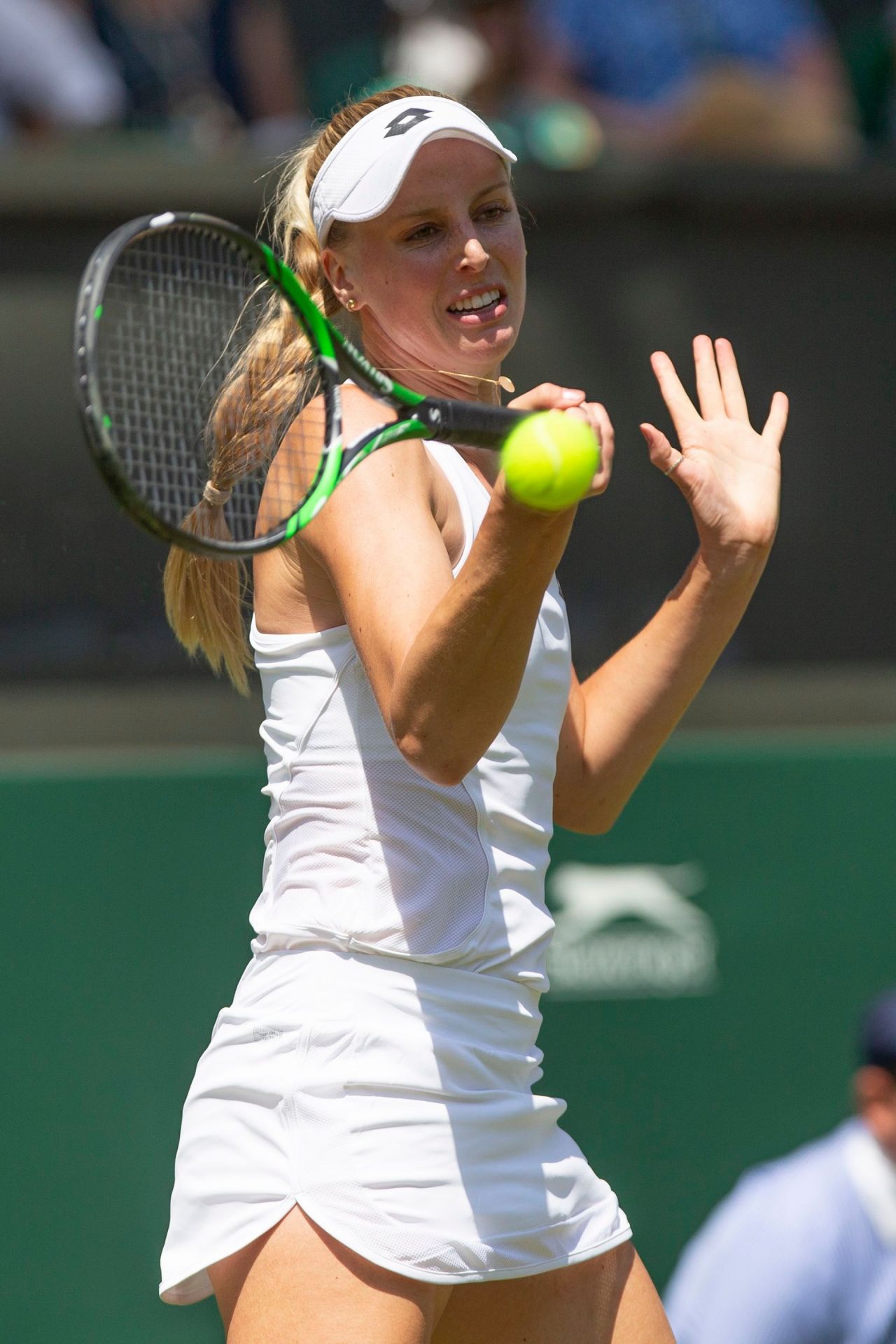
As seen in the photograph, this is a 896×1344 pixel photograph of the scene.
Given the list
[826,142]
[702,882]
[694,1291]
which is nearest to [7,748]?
[702,882]

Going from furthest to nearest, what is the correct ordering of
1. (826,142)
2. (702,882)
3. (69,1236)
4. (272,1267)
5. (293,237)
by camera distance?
(826,142) < (702,882) < (69,1236) < (293,237) < (272,1267)

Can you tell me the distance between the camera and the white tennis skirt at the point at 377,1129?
5.49 ft

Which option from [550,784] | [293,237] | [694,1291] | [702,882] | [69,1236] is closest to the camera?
[550,784]

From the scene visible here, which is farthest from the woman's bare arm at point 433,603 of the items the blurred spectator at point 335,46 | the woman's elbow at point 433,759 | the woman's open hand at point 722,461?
the blurred spectator at point 335,46

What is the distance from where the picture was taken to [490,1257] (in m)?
1.71

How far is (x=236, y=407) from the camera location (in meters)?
1.89

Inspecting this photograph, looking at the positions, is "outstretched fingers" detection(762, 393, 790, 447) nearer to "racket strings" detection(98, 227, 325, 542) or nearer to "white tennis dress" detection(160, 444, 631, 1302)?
"white tennis dress" detection(160, 444, 631, 1302)

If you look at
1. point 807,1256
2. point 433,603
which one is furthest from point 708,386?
point 807,1256

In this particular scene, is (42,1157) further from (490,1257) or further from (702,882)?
(490,1257)

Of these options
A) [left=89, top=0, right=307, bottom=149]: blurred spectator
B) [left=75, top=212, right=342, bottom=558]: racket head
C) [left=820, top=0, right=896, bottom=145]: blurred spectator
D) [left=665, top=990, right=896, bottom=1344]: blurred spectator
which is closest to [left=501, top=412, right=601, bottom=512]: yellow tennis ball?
[left=75, top=212, right=342, bottom=558]: racket head

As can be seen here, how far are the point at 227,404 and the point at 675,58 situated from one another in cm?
307

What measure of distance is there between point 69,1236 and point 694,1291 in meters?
1.35

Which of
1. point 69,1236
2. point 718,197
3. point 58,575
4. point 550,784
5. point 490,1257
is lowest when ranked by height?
point 69,1236

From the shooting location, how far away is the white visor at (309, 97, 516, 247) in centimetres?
181
